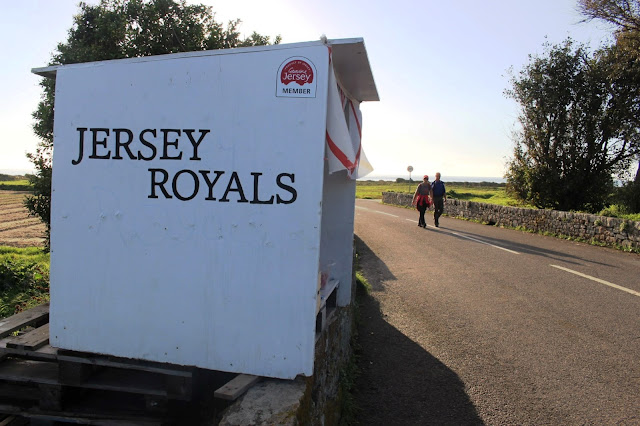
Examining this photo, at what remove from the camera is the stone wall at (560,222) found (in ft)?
41.5

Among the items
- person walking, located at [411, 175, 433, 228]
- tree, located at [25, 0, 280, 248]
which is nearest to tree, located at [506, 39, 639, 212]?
person walking, located at [411, 175, 433, 228]

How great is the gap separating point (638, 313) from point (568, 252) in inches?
218

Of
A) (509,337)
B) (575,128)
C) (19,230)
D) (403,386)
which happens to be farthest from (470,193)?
(403,386)

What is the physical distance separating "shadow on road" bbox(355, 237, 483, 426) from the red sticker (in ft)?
9.83

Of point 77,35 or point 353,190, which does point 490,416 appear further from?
point 77,35

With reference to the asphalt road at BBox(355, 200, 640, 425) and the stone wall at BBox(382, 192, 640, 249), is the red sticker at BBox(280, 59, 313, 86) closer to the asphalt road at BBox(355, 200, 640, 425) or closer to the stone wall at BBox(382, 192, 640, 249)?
the asphalt road at BBox(355, 200, 640, 425)

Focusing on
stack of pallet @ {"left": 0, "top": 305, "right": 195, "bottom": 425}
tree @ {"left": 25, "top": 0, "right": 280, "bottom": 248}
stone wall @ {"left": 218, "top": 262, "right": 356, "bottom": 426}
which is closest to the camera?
stone wall @ {"left": 218, "top": 262, "right": 356, "bottom": 426}

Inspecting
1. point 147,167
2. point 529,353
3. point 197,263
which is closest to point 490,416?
point 529,353

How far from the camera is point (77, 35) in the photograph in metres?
8.07

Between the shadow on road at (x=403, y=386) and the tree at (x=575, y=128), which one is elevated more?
the tree at (x=575, y=128)

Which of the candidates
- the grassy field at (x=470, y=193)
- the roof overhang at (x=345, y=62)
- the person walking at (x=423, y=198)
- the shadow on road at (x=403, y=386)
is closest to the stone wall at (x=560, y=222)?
the grassy field at (x=470, y=193)

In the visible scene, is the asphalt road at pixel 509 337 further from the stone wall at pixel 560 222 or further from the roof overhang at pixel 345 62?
the roof overhang at pixel 345 62

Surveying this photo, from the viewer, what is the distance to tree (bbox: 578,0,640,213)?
17.0 m

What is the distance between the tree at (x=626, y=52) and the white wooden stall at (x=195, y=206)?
18.0 metres
